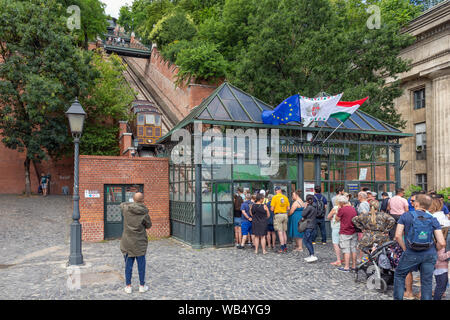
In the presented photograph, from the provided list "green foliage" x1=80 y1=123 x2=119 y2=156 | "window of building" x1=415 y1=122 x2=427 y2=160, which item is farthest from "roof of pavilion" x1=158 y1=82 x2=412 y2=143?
"window of building" x1=415 y1=122 x2=427 y2=160

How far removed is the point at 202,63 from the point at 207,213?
2117cm

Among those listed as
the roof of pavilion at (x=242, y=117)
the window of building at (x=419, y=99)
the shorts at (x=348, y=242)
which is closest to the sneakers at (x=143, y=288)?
the shorts at (x=348, y=242)

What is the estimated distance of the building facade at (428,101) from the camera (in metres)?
24.5

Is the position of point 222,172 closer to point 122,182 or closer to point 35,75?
point 122,182

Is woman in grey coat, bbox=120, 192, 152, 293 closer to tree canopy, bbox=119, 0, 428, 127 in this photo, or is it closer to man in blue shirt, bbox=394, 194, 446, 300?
man in blue shirt, bbox=394, 194, 446, 300

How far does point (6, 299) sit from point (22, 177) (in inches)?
935

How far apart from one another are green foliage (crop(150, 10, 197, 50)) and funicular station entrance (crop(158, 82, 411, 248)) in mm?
26041

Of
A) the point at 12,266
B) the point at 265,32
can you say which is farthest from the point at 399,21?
the point at 12,266

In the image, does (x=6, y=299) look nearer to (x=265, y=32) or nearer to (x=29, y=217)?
(x=29, y=217)

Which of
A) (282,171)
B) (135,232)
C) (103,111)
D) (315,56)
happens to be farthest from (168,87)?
(135,232)

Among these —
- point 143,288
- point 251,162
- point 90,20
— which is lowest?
point 143,288

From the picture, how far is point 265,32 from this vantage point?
2020cm

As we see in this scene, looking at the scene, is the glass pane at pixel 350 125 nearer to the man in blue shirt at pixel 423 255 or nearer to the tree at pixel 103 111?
the man in blue shirt at pixel 423 255

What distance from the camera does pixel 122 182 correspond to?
1360 cm
